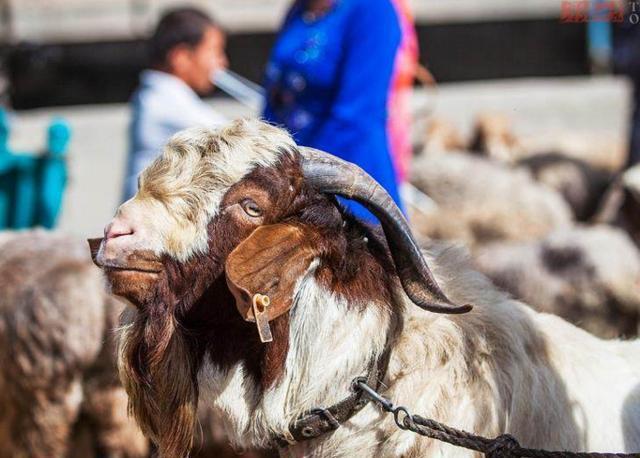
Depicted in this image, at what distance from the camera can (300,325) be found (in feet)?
9.48

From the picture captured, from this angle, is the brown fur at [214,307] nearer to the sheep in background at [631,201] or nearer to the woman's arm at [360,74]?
the woman's arm at [360,74]

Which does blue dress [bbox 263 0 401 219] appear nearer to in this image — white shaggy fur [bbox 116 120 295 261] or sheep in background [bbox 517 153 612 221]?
white shaggy fur [bbox 116 120 295 261]

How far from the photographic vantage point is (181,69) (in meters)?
5.68

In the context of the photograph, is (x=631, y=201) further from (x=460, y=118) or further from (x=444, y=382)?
(x=460, y=118)

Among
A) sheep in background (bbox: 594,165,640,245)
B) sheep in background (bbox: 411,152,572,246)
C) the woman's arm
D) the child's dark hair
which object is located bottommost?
sheep in background (bbox: 411,152,572,246)

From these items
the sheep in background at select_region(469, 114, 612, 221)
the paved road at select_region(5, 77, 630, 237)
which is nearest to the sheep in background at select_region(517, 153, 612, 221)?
the sheep in background at select_region(469, 114, 612, 221)

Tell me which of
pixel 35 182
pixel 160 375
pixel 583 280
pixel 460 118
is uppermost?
pixel 160 375

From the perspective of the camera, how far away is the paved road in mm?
10633

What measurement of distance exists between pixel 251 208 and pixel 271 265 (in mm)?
176

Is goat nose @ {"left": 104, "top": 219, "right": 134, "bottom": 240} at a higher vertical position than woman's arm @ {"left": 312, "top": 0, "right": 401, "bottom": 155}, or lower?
higher

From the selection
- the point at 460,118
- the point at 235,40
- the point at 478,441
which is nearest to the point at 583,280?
the point at 478,441

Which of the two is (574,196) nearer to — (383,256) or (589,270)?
(589,270)

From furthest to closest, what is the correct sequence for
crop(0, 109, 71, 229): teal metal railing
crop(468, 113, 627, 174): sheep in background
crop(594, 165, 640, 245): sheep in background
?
crop(468, 113, 627, 174): sheep in background < crop(0, 109, 71, 229): teal metal railing < crop(594, 165, 640, 245): sheep in background

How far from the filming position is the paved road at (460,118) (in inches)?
419
